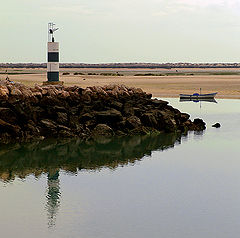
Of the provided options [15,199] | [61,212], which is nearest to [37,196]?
[15,199]

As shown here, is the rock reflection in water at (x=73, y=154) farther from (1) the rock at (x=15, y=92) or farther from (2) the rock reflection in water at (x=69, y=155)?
(1) the rock at (x=15, y=92)

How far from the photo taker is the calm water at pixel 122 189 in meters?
15.8

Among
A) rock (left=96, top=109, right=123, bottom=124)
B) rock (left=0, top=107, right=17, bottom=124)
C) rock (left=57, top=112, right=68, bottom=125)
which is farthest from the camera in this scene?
rock (left=96, top=109, right=123, bottom=124)

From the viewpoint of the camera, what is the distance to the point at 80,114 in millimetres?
34656

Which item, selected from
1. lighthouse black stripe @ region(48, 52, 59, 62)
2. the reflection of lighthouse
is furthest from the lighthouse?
the reflection of lighthouse

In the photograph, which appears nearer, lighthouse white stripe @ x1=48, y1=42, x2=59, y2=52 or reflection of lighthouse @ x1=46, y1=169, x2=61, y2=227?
reflection of lighthouse @ x1=46, y1=169, x2=61, y2=227

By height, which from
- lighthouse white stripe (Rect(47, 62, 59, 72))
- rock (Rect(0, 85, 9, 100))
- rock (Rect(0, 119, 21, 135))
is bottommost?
rock (Rect(0, 119, 21, 135))

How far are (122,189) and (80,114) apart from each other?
1480 cm

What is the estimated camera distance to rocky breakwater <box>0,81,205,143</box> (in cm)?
3206

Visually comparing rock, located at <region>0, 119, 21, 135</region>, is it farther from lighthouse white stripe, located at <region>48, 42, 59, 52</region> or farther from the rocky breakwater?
lighthouse white stripe, located at <region>48, 42, 59, 52</region>

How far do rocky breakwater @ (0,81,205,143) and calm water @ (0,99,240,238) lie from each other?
1536mm

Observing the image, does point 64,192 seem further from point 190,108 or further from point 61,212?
point 190,108

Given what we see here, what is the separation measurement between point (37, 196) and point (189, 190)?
5.70 metres

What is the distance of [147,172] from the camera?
934 inches
